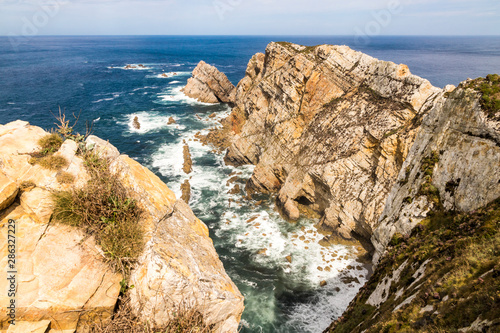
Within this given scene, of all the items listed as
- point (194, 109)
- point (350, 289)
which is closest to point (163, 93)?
point (194, 109)

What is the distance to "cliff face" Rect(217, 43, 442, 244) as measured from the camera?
24.8 metres

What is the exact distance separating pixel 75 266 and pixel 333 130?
29315 millimetres

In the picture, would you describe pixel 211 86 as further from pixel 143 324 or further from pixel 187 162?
pixel 143 324

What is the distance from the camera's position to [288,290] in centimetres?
2320

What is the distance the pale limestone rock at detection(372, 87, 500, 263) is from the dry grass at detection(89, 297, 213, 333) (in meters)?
11.8

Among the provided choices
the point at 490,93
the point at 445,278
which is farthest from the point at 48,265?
the point at 490,93

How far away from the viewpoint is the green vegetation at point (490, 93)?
37.4 ft

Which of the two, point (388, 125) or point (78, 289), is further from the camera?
point (388, 125)

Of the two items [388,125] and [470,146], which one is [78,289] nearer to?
[470,146]

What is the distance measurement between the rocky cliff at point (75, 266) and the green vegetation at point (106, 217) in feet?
0.73

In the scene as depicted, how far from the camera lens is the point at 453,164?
12.5 m

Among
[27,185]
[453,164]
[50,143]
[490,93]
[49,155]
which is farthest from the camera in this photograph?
[453,164]

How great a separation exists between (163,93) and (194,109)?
22.3 metres

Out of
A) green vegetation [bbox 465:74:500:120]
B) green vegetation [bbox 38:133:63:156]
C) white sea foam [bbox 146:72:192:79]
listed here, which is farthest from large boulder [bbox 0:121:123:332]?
white sea foam [bbox 146:72:192:79]
